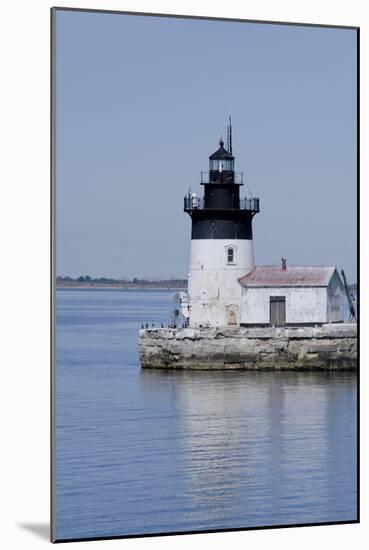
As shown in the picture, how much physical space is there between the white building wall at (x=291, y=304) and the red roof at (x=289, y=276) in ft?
0.19

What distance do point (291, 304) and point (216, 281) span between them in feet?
4.98

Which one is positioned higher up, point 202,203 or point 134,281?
point 202,203

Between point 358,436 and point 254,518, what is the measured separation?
2.91 ft

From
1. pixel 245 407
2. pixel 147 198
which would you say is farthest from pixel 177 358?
pixel 147 198

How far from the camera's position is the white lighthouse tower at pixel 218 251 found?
38.3 ft

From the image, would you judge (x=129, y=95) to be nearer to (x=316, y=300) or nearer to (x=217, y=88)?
A: (x=217, y=88)

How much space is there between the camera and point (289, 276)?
1235 cm

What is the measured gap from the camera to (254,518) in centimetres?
1031

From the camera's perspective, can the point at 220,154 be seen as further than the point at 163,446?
No

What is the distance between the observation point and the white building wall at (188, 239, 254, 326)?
11922 millimetres

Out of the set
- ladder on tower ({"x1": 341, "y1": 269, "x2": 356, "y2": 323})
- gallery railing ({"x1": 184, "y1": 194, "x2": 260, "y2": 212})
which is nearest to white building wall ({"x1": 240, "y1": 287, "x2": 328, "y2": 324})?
ladder on tower ({"x1": 341, "y1": 269, "x2": 356, "y2": 323})

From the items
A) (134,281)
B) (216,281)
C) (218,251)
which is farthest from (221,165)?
(218,251)

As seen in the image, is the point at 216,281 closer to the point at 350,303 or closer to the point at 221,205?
the point at 221,205

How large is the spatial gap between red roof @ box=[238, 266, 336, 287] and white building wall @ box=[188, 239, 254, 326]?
0.08 m
